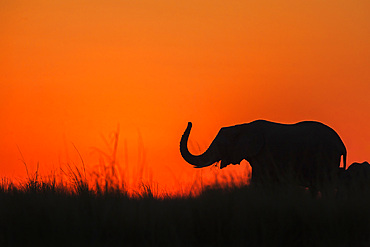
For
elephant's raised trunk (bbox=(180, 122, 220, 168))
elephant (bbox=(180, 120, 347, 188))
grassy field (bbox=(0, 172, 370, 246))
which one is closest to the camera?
grassy field (bbox=(0, 172, 370, 246))

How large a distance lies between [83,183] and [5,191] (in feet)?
3.52

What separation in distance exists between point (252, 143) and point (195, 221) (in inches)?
181

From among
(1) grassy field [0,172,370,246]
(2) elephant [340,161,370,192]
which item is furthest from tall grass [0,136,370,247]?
(2) elephant [340,161,370,192]

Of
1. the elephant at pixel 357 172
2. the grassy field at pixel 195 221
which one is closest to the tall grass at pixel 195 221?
the grassy field at pixel 195 221

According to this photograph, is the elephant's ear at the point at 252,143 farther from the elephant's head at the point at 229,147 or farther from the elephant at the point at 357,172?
the elephant at the point at 357,172

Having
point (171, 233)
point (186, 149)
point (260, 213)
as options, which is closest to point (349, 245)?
point (260, 213)

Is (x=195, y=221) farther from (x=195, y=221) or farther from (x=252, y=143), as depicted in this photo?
(x=252, y=143)

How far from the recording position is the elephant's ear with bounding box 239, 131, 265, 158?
1154 cm

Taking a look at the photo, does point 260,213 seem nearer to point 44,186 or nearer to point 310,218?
point 310,218

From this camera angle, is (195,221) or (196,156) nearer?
(195,221)

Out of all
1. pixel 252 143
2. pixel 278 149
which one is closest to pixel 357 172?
pixel 278 149

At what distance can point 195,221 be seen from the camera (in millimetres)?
7188

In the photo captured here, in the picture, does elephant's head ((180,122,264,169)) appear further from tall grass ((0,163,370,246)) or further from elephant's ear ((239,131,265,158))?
tall grass ((0,163,370,246))

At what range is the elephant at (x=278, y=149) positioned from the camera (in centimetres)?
1136
